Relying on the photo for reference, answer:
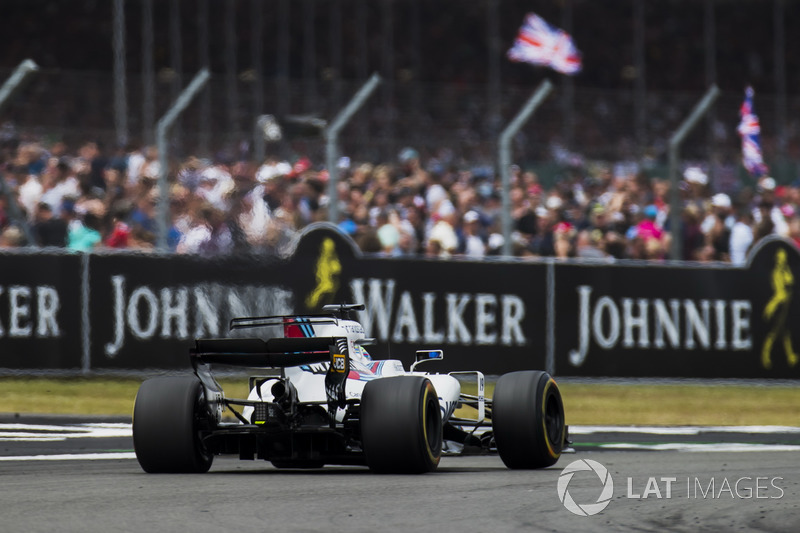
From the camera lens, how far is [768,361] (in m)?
15.6

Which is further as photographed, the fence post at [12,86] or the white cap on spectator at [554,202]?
the white cap on spectator at [554,202]

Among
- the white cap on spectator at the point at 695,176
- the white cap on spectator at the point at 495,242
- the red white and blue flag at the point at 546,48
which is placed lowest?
the white cap on spectator at the point at 495,242

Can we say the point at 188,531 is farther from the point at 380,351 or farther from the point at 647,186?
the point at 647,186

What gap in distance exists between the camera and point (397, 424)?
7.48 m

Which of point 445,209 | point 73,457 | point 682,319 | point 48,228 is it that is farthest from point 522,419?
point 682,319

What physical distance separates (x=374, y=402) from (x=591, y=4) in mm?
36620

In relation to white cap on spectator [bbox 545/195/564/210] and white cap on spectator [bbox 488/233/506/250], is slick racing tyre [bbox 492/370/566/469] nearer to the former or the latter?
white cap on spectator [bbox 488/233/506/250]

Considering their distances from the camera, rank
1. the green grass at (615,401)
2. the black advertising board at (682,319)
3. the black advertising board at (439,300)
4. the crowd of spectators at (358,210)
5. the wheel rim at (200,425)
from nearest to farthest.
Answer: the wheel rim at (200,425) < the green grass at (615,401) < the crowd of spectators at (358,210) < the black advertising board at (439,300) < the black advertising board at (682,319)

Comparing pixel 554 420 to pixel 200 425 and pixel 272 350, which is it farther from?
pixel 200 425

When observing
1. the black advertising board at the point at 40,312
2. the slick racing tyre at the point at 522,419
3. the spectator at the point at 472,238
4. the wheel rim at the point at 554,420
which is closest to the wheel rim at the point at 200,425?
the slick racing tyre at the point at 522,419

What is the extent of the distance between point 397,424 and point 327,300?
6.35m

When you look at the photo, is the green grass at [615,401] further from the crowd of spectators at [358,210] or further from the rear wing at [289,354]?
the rear wing at [289,354]

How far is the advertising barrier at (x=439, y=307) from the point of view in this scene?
42.0 ft

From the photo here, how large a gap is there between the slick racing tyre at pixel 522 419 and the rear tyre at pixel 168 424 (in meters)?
1.60
